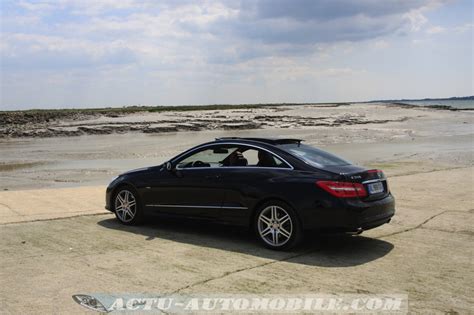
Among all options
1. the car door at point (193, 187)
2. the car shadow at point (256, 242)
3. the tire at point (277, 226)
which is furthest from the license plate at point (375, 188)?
the car door at point (193, 187)

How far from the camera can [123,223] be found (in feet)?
28.4

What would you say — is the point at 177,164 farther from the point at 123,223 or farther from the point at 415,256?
the point at 415,256

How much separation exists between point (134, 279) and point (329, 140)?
1188 inches

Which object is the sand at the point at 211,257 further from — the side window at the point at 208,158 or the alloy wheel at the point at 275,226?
the side window at the point at 208,158

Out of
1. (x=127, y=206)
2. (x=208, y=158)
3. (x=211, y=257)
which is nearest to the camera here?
(x=211, y=257)

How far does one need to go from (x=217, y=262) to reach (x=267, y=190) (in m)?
1.18

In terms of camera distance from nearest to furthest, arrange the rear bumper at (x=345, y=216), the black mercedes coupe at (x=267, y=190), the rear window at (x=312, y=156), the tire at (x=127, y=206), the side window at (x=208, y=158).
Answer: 1. the rear bumper at (x=345, y=216)
2. the black mercedes coupe at (x=267, y=190)
3. the rear window at (x=312, y=156)
4. the side window at (x=208, y=158)
5. the tire at (x=127, y=206)

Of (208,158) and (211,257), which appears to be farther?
(208,158)

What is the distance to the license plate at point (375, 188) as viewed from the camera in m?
6.79

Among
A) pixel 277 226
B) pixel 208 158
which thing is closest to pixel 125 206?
pixel 208 158

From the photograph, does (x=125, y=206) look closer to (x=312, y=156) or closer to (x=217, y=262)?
(x=217, y=262)

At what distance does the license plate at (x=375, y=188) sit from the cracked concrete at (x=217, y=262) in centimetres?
76

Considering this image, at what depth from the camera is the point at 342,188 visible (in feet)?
21.4

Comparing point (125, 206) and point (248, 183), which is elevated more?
point (248, 183)
